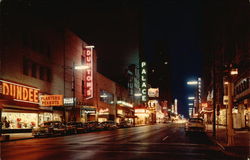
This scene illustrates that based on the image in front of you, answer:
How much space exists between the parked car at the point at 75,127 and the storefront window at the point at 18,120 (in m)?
4.60

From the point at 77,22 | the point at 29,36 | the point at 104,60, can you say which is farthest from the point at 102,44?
the point at 29,36

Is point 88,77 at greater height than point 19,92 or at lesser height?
greater

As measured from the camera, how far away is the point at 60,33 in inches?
1966

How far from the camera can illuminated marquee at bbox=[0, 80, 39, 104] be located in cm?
3378

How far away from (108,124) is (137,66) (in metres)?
59.1

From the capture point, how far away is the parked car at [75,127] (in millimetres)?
39634

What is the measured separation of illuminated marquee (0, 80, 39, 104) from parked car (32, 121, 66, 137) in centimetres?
440

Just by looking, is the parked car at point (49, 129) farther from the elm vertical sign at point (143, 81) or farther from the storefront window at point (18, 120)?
the elm vertical sign at point (143, 81)

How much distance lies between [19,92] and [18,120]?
135 inches

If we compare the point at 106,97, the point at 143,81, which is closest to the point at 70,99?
the point at 106,97

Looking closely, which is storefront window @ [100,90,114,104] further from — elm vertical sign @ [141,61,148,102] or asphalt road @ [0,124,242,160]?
asphalt road @ [0,124,242,160]

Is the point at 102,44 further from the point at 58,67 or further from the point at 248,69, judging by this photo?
the point at 248,69

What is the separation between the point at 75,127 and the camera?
137ft

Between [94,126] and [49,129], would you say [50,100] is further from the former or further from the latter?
[94,126]
